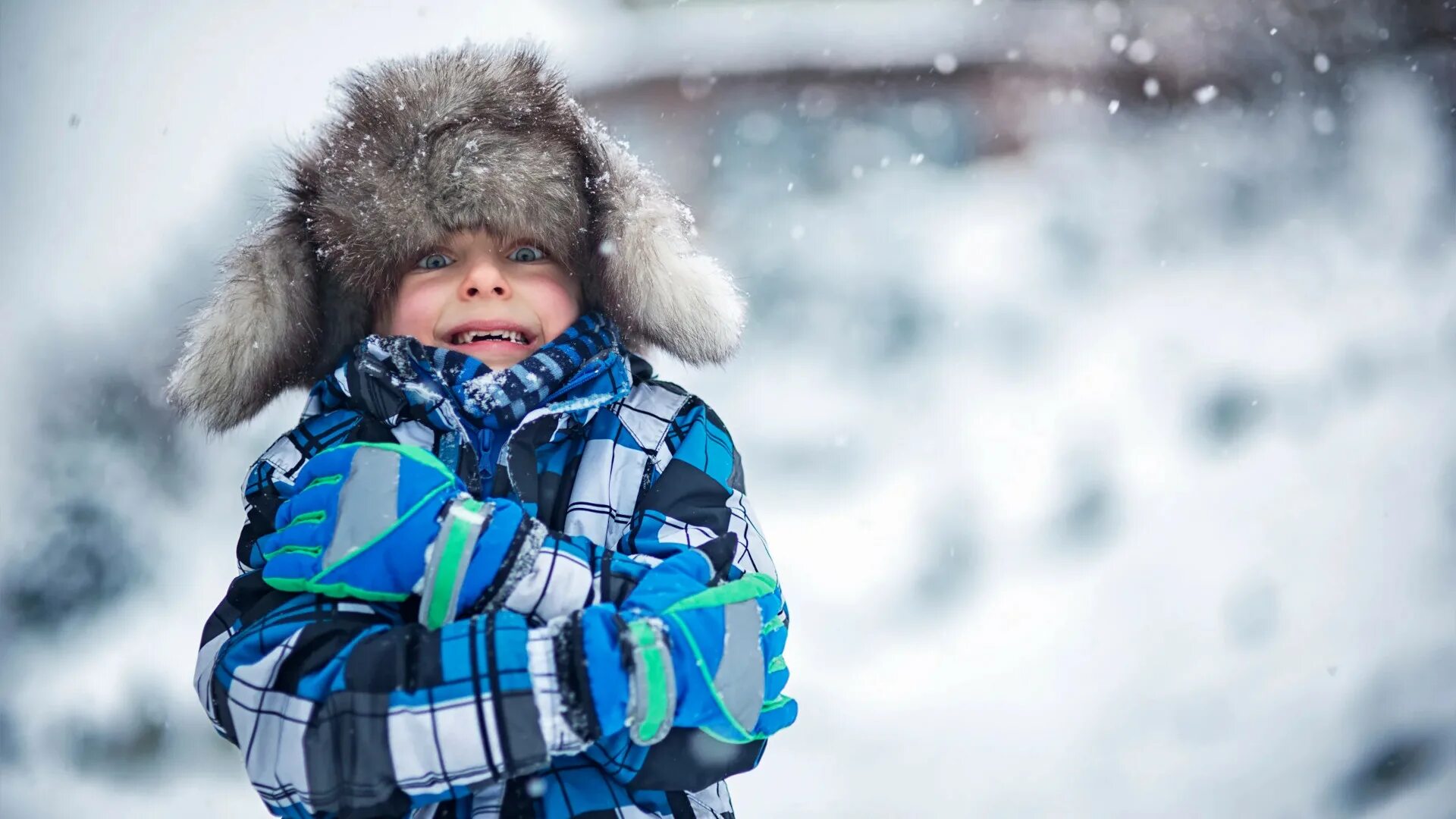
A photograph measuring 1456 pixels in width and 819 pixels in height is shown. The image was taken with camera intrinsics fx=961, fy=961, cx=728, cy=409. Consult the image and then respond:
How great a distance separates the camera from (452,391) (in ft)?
3.04

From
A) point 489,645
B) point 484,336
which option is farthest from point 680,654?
point 484,336

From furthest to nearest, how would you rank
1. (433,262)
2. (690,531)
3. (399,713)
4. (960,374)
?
(960,374)
(433,262)
(690,531)
(399,713)

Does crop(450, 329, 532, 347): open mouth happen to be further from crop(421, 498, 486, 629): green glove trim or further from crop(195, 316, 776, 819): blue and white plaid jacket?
crop(421, 498, 486, 629): green glove trim

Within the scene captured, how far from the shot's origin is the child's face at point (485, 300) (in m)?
0.97

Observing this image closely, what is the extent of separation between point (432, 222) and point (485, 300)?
0.10 m

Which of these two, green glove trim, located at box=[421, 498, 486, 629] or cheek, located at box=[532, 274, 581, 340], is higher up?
cheek, located at box=[532, 274, 581, 340]

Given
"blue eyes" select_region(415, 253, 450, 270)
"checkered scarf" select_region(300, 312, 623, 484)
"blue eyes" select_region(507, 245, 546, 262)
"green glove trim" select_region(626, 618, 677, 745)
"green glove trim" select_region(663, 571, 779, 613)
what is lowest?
"green glove trim" select_region(626, 618, 677, 745)

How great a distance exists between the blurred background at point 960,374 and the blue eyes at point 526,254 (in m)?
0.66

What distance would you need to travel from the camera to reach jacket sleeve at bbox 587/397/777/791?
0.80 metres

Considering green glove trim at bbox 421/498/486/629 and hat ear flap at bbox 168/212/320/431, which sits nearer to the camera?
green glove trim at bbox 421/498/486/629

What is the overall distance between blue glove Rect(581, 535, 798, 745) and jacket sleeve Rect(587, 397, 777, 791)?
28 mm

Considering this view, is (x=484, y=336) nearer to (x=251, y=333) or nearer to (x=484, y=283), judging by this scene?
(x=484, y=283)

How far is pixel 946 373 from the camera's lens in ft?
6.39

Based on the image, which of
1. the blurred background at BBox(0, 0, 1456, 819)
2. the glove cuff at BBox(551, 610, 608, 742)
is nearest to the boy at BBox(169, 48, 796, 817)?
the glove cuff at BBox(551, 610, 608, 742)
